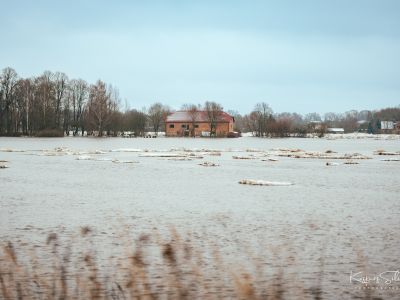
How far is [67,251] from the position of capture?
927cm

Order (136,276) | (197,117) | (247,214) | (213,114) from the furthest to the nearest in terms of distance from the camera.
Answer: (197,117), (213,114), (247,214), (136,276)

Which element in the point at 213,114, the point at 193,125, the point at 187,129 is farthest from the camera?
the point at 187,129

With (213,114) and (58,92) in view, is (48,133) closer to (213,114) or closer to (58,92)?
(58,92)

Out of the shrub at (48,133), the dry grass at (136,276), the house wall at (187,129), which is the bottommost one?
the dry grass at (136,276)

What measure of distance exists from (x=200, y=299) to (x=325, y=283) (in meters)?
2.23

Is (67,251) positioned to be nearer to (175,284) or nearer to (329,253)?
(175,284)

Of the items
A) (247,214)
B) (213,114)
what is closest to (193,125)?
(213,114)

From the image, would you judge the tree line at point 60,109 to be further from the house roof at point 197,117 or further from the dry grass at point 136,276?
the dry grass at point 136,276

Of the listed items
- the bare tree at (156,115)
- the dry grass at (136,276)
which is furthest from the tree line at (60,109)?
the dry grass at (136,276)

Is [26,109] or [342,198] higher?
[26,109]

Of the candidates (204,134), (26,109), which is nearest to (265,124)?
(204,134)

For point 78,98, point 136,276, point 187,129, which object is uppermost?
point 78,98

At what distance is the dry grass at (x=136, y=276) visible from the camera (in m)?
6.77

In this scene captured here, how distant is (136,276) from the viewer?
7.85 metres
